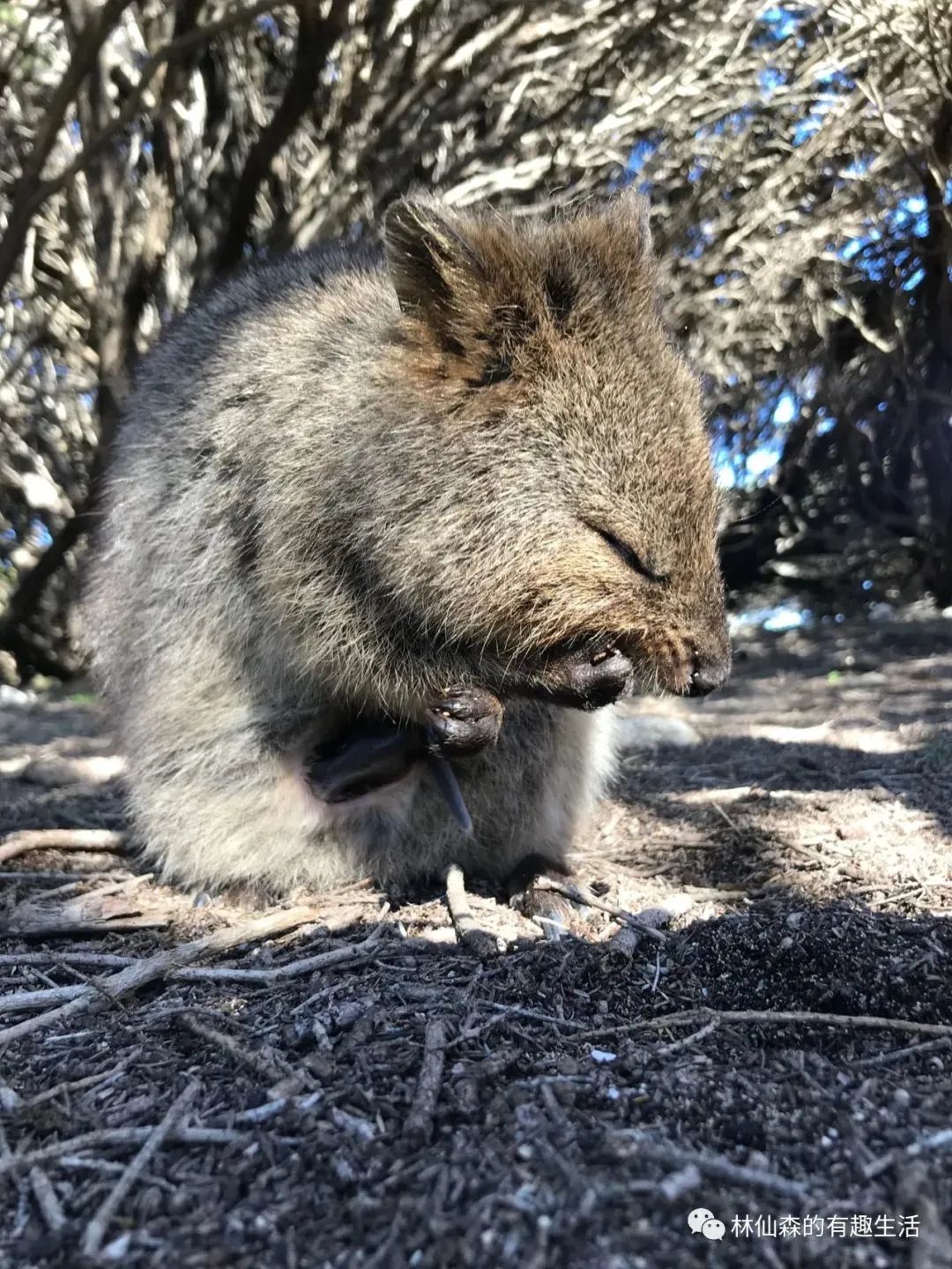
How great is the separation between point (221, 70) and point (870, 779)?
662 cm

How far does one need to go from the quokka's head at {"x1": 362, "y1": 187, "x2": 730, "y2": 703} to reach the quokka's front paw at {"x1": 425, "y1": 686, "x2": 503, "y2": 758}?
0.28 ft

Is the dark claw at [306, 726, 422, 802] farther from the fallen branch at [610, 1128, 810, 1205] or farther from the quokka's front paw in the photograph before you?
the fallen branch at [610, 1128, 810, 1205]

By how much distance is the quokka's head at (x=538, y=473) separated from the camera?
8.64ft

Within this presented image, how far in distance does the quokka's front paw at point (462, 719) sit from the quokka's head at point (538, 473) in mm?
84

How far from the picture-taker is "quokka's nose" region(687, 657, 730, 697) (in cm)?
279

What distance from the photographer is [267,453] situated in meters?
2.99

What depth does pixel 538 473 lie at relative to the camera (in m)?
2.66

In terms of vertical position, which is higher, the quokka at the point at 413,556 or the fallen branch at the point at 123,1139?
the quokka at the point at 413,556

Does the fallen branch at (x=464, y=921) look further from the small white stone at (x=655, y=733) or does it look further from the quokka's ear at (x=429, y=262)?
the small white stone at (x=655, y=733)

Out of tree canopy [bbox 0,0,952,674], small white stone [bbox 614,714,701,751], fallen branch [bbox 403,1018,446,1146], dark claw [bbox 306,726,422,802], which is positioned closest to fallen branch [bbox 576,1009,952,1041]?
fallen branch [bbox 403,1018,446,1146]

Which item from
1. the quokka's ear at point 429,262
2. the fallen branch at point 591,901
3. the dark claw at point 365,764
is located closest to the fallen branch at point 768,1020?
the fallen branch at point 591,901

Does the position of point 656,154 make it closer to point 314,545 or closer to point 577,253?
point 577,253

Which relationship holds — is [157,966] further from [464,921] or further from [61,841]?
[61,841]

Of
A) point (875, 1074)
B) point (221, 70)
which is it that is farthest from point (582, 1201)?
point (221, 70)
